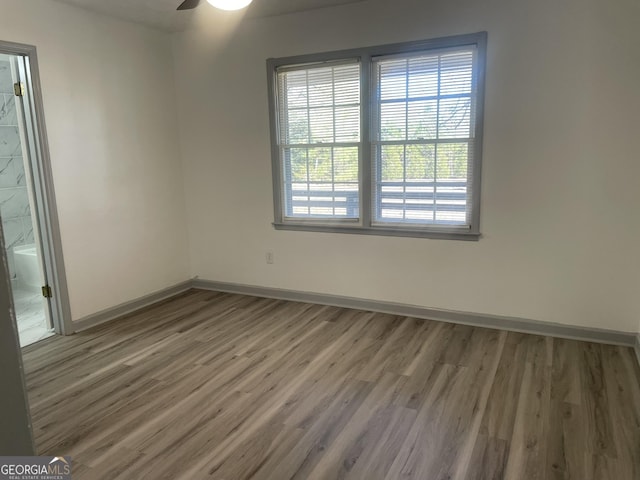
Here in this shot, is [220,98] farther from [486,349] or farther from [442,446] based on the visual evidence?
[442,446]

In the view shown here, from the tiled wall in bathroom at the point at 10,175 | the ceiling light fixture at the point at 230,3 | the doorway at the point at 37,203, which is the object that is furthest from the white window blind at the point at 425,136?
the tiled wall in bathroom at the point at 10,175

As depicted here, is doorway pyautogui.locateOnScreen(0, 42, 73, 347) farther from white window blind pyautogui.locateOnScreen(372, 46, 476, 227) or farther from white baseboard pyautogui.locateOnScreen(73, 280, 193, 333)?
white window blind pyautogui.locateOnScreen(372, 46, 476, 227)

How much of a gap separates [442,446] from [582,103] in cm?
256

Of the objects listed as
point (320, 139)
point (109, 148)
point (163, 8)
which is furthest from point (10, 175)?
point (320, 139)

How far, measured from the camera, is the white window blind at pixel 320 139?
4.00 metres

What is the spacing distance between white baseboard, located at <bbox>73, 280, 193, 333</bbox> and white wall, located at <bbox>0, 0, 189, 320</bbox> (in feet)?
0.20

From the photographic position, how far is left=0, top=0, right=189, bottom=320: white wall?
142 inches

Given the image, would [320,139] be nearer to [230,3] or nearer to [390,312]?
[390,312]

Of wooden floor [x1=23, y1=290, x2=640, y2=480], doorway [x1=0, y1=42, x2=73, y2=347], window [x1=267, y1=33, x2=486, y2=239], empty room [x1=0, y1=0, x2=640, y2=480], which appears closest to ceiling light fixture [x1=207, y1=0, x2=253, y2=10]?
empty room [x1=0, y1=0, x2=640, y2=480]

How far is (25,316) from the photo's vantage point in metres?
4.23

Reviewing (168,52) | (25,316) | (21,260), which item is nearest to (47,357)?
(25,316)

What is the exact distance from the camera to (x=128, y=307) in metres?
4.34

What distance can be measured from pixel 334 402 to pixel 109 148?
3057 mm

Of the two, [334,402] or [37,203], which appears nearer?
[334,402]
